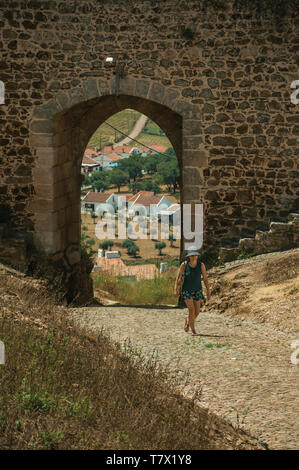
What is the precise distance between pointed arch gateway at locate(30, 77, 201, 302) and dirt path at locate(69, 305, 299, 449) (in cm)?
211

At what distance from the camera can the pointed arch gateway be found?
34.7ft

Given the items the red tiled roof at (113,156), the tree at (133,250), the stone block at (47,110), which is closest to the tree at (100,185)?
the red tiled roof at (113,156)

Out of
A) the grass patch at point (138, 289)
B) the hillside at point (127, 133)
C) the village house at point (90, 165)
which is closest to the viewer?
the grass patch at point (138, 289)

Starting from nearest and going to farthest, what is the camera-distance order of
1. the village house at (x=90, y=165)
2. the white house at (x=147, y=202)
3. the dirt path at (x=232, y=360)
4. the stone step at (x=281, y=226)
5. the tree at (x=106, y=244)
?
1. the dirt path at (x=232, y=360)
2. the stone step at (x=281, y=226)
3. the white house at (x=147, y=202)
4. the tree at (x=106, y=244)
5. the village house at (x=90, y=165)

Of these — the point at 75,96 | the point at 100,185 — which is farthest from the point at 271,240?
the point at 100,185

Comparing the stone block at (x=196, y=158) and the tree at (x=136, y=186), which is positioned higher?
the stone block at (x=196, y=158)

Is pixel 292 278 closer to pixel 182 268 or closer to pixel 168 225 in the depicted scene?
pixel 182 268

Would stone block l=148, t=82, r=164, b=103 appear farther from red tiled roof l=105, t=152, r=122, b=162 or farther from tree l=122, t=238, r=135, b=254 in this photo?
red tiled roof l=105, t=152, r=122, b=162

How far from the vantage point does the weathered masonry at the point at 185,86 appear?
10367 millimetres

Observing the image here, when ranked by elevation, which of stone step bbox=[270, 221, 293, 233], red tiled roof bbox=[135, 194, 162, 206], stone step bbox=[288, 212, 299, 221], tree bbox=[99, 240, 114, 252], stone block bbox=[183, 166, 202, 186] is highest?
stone block bbox=[183, 166, 202, 186]

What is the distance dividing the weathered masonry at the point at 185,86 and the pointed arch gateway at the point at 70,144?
22 mm

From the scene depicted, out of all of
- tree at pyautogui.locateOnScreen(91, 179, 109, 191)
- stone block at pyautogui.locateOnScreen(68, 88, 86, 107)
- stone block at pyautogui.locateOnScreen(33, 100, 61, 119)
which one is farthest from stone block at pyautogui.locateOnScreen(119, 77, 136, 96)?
tree at pyautogui.locateOnScreen(91, 179, 109, 191)

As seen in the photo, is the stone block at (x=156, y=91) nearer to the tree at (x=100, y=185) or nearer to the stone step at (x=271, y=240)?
→ the stone step at (x=271, y=240)
